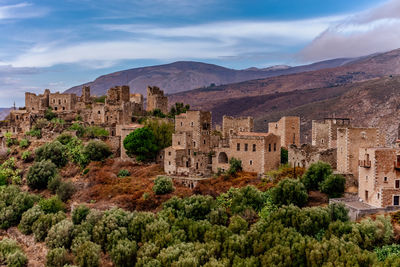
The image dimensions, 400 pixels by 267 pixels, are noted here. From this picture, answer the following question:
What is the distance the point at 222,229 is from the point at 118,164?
2154cm

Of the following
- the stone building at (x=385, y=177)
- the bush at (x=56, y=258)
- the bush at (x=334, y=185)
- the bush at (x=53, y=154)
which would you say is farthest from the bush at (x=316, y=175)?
the bush at (x=53, y=154)

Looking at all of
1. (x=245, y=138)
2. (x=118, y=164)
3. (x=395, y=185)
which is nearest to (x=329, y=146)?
(x=245, y=138)

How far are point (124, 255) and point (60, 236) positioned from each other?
688cm

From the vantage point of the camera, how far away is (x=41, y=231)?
37438 mm

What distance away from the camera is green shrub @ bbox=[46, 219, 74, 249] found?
114 feet

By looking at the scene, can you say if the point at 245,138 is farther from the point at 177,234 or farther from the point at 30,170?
the point at 30,170

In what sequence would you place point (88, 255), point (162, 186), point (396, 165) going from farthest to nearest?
point (162, 186) → point (396, 165) → point (88, 255)

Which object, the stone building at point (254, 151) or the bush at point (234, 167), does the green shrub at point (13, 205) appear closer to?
the stone building at point (254, 151)

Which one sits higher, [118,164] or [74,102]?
[74,102]

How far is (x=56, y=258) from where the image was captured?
105 feet

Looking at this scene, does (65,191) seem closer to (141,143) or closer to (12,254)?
(141,143)

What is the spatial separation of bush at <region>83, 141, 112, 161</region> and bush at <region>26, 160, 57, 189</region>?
4.13 m

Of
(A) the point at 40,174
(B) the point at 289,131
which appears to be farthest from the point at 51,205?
(B) the point at 289,131

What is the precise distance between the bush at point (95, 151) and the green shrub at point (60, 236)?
15.9 m
